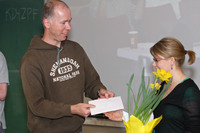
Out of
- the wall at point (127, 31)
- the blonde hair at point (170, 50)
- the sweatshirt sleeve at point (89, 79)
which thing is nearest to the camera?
the blonde hair at point (170, 50)

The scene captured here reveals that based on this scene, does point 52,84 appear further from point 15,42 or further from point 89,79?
point 15,42

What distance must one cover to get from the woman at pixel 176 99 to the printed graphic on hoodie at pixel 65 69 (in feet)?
1.53

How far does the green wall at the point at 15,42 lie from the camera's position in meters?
3.47

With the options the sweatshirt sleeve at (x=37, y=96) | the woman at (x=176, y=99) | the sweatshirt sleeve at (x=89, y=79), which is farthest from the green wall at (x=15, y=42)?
the woman at (x=176, y=99)

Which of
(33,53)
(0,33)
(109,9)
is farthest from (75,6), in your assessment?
(33,53)

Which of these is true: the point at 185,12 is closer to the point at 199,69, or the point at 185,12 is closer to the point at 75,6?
the point at 199,69

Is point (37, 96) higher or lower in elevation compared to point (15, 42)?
lower

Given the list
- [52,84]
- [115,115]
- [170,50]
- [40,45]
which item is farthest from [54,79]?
[170,50]

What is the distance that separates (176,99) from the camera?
1.68 metres

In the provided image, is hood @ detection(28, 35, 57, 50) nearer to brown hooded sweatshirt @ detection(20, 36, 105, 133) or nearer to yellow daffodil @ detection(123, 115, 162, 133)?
brown hooded sweatshirt @ detection(20, 36, 105, 133)

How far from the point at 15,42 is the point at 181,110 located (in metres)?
2.68

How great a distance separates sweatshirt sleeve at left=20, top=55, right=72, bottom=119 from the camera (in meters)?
1.82

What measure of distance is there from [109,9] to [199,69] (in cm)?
127

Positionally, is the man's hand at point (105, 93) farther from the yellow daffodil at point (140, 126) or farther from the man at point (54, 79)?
the yellow daffodil at point (140, 126)
